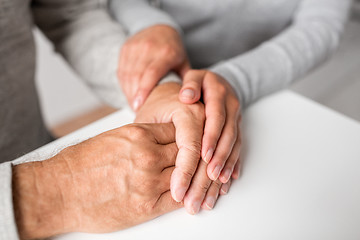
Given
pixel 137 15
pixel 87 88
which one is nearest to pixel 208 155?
pixel 137 15

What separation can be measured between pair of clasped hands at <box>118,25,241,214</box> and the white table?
0.09 ft

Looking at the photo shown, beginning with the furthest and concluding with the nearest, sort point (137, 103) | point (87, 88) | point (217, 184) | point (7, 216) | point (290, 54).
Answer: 1. point (87, 88)
2. point (290, 54)
3. point (137, 103)
4. point (217, 184)
5. point (7, 216)

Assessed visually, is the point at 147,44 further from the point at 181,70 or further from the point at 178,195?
the point at 178,195

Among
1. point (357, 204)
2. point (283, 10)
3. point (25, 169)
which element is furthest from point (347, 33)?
point (25, 169)

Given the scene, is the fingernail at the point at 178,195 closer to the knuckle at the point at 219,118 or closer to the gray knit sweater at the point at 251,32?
the knuckle at the point at 219,118

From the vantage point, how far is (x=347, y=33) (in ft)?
3.90

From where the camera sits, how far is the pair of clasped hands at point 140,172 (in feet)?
1.26

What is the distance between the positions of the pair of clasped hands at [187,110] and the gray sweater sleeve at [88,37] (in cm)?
6

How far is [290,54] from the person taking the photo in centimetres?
68

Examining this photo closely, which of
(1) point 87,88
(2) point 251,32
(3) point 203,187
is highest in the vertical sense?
(3) point 203,187

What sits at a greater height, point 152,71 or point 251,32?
point 152,71

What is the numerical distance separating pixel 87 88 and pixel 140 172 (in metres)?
1.64

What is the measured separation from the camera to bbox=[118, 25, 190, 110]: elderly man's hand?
1.99 feet

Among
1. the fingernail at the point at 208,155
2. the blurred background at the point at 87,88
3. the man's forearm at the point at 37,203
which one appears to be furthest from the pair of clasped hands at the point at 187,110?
the blurred background at the point at 87,88
